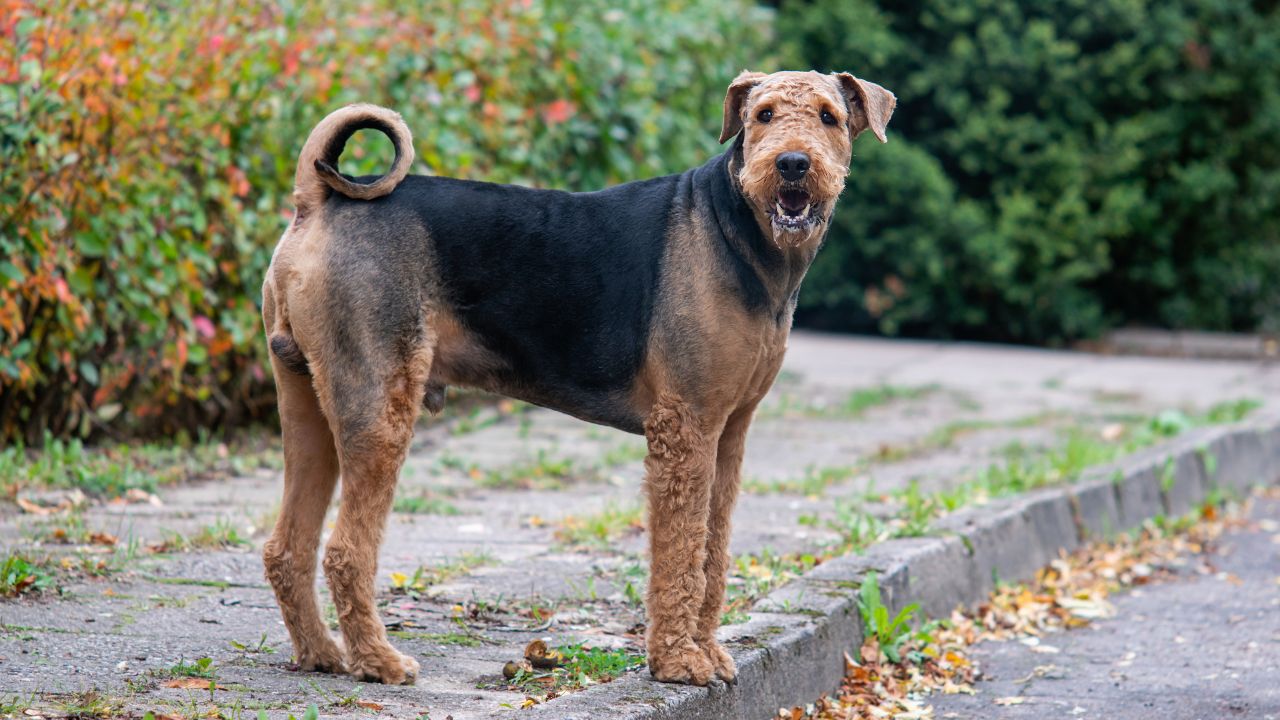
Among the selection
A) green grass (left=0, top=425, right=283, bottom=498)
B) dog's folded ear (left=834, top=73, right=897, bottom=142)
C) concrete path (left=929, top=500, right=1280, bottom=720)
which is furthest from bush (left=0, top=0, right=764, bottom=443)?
concrete path (left=929, top=500, right=1280, bottom=720)

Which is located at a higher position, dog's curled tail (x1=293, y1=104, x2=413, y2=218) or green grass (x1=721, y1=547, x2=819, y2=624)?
dog's curled tail (x1=293, y1=104, x2=413, y2=218)

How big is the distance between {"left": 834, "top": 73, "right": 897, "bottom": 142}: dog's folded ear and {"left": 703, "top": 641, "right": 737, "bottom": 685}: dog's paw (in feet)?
4.88

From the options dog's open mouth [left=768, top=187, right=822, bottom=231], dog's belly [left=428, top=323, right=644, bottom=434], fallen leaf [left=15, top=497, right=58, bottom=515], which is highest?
dog's open mouth [left=768, top=187, right=822, bottom=231]

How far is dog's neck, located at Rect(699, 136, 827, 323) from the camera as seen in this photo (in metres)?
3.99

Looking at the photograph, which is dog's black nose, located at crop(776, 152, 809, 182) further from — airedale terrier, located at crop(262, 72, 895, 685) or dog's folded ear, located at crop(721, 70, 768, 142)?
dog's folded ear, located at crop(721, 70, 768, 142)

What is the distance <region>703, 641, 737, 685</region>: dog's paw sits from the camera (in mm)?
4039

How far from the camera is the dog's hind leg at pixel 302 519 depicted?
156 inches

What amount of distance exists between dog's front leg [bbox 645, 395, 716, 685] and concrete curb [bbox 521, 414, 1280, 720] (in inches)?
4.2

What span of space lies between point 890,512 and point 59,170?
3.81 metres

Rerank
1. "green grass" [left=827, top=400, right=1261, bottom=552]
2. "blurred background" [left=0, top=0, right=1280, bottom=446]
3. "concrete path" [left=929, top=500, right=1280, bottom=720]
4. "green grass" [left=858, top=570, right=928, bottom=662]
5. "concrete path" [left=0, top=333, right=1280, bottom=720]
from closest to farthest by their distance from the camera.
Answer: "concrete path" [left=0, top=333, right=1280, bottom=720], "concrete path" [left=929, top=500, right=1280, bottom=720], "green grass" [left=858, top=570, right=928, bottom=662], "green grass" [left=827, top=400, right=1261, bottom=552], "blurred background" [left=0, top=0, right=1280, bottom=446]

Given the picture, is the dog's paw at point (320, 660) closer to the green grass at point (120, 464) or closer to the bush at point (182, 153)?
the green grass at point (120, 464)

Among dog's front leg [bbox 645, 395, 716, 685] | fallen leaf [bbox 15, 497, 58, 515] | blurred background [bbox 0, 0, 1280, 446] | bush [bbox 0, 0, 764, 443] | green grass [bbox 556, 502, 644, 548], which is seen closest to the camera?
dog's front leg [bbox 645, 395, 716, 685]

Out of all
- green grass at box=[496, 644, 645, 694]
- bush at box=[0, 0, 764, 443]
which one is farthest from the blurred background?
green grass at box=[496, 644, 645, 694]

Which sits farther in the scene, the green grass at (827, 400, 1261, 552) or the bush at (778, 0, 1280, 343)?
the bush at (778, 0, 1280, 343)
